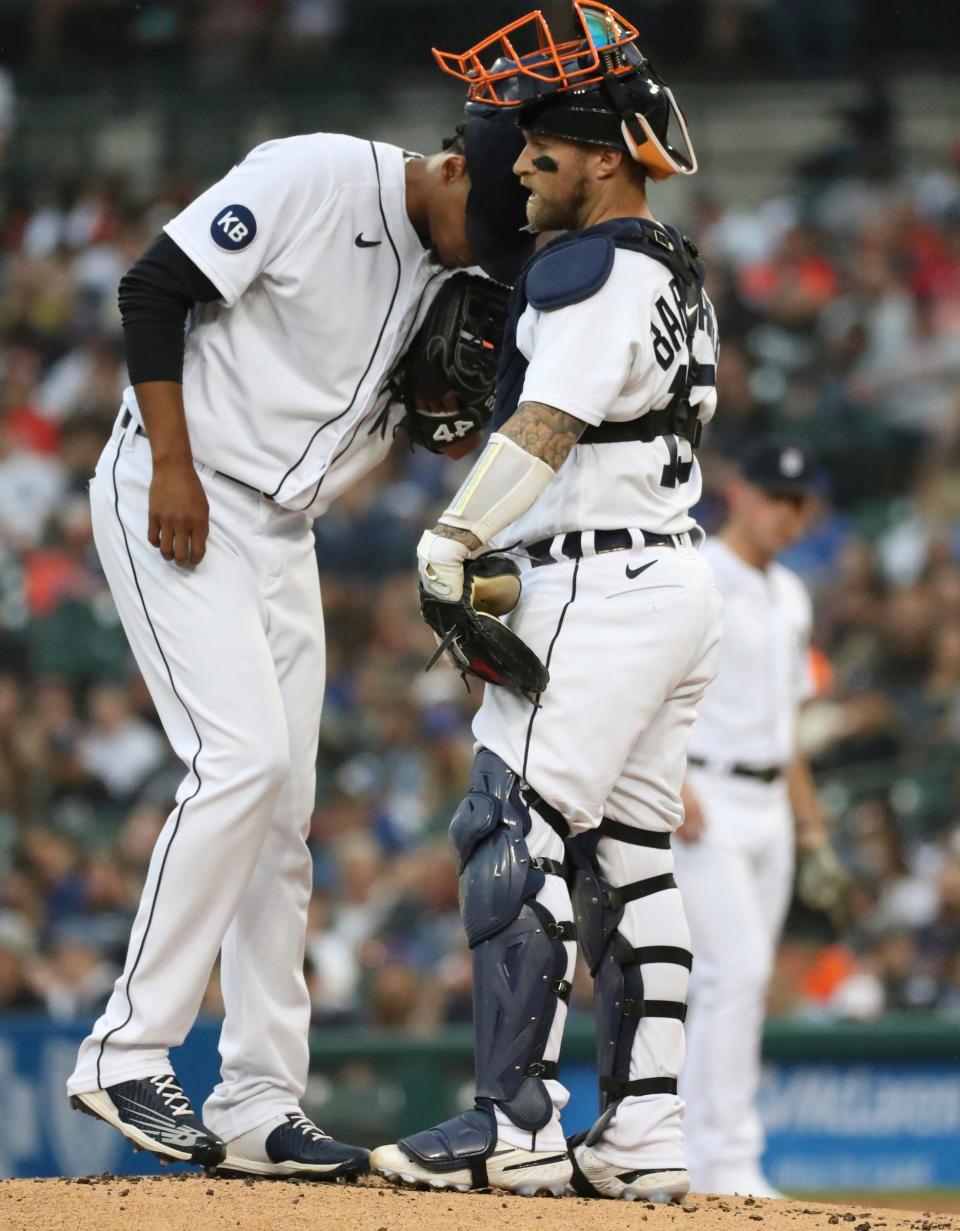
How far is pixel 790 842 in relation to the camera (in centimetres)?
682

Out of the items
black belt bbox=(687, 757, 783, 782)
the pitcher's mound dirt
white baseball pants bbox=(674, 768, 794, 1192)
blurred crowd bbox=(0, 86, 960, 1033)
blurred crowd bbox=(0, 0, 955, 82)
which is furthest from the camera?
blurred crowd bbox=(0, 0, 955, 82)

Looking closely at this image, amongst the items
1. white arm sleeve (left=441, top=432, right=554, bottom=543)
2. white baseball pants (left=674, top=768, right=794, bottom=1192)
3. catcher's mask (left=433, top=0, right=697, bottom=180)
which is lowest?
white baseball pants (left=674, top=768, right=794, bottom=1192)

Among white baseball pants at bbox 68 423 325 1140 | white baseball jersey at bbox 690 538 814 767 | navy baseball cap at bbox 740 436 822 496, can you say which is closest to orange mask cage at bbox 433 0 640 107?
white baseball pants at bbox 68 423 325 1140

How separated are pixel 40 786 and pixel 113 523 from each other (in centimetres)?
684

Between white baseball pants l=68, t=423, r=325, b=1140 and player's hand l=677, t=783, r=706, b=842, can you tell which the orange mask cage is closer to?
white baseball pants l=68, t=423, r=325, b=1140

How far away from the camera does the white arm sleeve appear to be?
11.6ft

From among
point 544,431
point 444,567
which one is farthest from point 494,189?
point 444,567

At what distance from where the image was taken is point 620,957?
3826mm

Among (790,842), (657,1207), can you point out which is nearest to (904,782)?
(790,842)

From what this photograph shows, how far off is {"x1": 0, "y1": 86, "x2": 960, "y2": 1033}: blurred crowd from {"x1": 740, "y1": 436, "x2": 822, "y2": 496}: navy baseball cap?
7.73 feet

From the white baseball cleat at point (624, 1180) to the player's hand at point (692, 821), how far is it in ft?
8.47

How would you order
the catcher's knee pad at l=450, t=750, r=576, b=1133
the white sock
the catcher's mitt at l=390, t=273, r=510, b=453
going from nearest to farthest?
the catcher's knee pad at l=450, t=750, r=576, b=1133
the white sock
the catcher's mitt at l=390, t=273, r=510, b=453

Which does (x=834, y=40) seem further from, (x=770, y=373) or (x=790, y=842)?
(x=790, y=842)

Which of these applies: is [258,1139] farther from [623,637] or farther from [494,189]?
[494,189]
